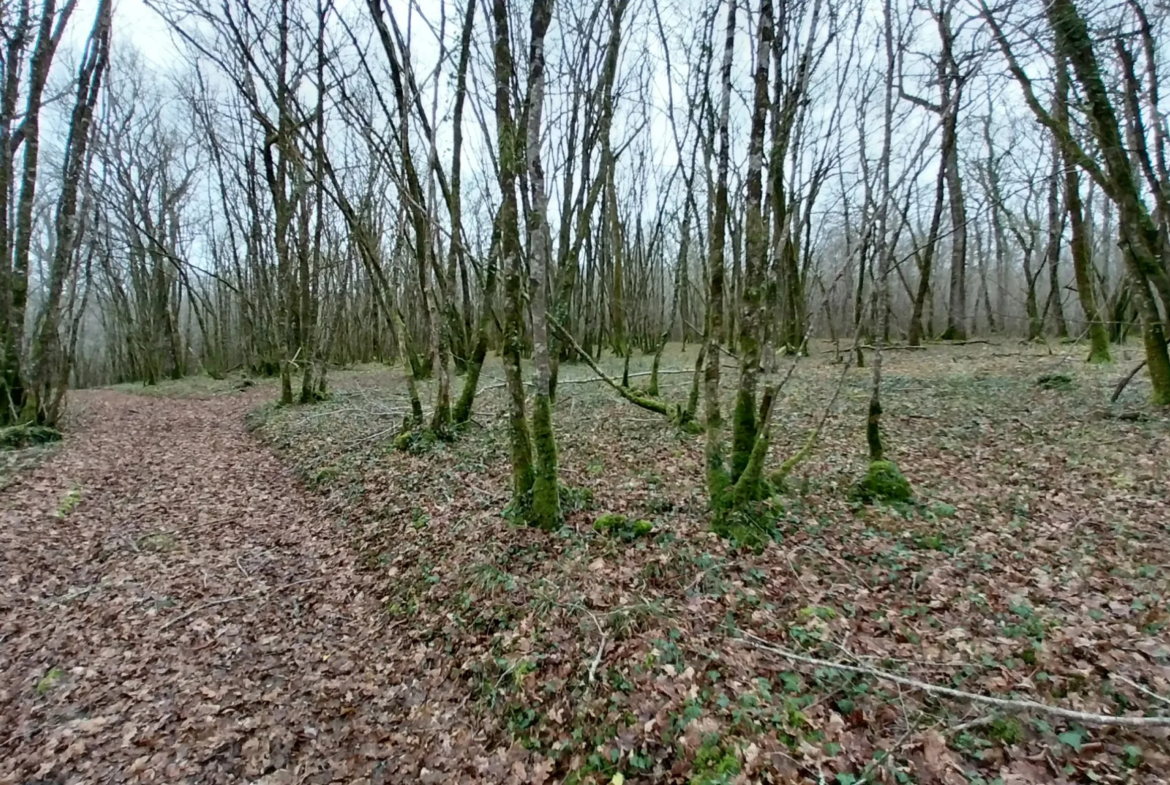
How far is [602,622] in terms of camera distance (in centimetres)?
457

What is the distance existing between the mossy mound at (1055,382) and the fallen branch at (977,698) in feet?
31.7

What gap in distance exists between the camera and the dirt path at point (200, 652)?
381 centimetres

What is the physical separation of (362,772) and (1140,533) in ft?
21.7

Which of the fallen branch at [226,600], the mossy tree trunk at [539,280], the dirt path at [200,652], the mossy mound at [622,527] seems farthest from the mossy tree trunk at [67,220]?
the mossy mound at [622,527]

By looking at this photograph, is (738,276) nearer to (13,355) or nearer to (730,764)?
(730,764)

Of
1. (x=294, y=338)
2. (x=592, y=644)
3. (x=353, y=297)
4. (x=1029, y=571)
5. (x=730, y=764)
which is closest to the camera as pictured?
(x=730, y=764)

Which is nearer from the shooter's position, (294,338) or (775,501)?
(775,501)

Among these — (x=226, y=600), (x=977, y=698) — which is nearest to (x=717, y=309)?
(x=977, y=698)

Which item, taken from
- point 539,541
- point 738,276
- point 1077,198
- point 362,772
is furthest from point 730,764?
point 1077,198

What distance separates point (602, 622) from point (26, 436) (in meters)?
11.5

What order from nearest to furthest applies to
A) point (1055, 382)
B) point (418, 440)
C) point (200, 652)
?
point (200, 652) < point (418, 440) < point (1055, 382)

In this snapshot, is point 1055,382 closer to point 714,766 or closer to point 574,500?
point 574,500

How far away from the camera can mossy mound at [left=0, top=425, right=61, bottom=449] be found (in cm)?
1004

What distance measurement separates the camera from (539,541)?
5.86 meters
